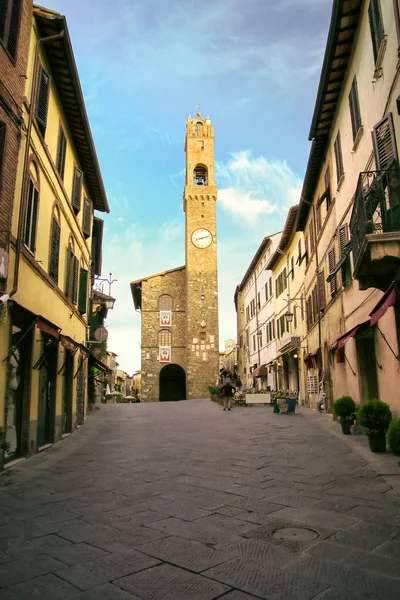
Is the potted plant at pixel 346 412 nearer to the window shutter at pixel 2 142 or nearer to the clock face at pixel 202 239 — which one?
the window shutter at pixel 2 142

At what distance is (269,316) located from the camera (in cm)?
3291

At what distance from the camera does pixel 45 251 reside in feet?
33.8

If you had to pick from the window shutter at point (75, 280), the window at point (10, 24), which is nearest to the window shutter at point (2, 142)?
the window at point (10, 24)

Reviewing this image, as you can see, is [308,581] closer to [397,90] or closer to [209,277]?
[397,90]

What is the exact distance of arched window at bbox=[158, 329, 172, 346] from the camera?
4291 cm

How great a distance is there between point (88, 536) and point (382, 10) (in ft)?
29.5

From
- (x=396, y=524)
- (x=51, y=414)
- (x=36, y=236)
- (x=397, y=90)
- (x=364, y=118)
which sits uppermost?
(x=364, y=118)

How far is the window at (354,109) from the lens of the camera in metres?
10.4

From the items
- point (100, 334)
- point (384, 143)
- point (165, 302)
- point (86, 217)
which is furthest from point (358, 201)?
point (165, 302)

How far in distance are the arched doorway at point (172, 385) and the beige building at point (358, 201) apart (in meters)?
28.1

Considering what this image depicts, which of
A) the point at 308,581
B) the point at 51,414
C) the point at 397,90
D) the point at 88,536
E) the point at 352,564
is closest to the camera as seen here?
the point at 308,581

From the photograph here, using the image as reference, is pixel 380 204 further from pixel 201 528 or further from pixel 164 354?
pixel 164 354

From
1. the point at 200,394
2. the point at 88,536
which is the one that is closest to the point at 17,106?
the point at 88,536

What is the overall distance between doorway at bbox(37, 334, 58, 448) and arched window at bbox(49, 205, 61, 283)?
1647 millimetres
